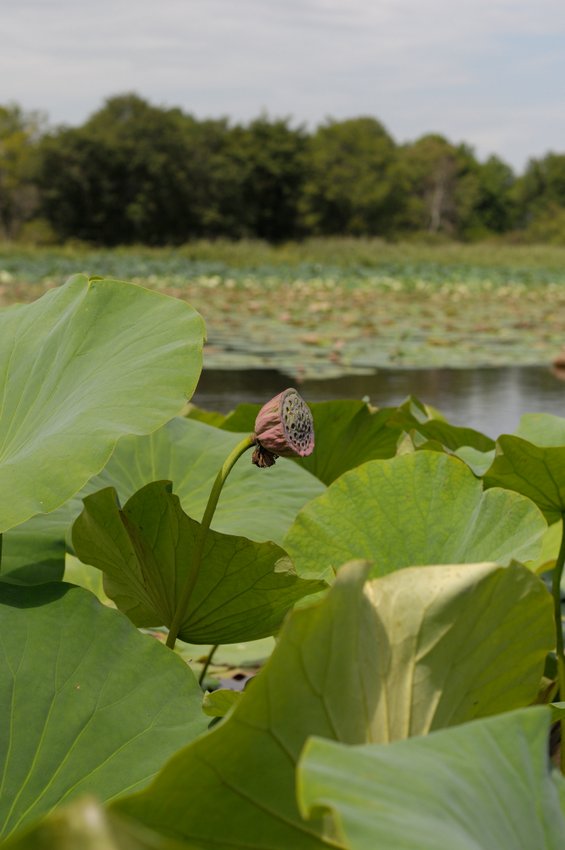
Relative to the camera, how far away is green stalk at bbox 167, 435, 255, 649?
0.50 meters

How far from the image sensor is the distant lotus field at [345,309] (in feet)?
19.1

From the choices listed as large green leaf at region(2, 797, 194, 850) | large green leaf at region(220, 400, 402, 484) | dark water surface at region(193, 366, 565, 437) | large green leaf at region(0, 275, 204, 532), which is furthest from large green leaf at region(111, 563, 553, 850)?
dark water surface at region(193, 366, 565, 437)

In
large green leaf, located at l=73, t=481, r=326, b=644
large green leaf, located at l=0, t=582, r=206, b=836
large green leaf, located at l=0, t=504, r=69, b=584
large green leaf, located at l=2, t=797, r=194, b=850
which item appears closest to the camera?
large green leaf, located at l=2, t=797, r=194, b=850

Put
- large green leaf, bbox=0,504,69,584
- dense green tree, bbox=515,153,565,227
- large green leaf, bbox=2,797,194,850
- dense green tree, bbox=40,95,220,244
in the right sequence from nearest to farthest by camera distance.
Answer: large green leaf, bbox=2,797,194,850 → large green leaf, bbox=0,504,69,584 → dense green tree, bbox=40,95,220,244 → dense green tree, bbox=515,153,565,227

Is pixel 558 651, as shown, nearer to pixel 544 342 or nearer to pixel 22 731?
pixel 22 731

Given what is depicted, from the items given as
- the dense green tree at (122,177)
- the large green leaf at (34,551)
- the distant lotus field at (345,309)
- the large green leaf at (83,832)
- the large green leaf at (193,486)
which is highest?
the dense green tree at (122,177)

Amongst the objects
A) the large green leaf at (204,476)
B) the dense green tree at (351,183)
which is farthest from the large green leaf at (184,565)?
the dense green tree at (351,183)

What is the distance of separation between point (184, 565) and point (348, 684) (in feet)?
0.88

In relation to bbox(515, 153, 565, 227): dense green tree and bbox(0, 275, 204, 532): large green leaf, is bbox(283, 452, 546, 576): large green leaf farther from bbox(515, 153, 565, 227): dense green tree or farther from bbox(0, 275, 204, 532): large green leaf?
bbox(515, 153, 565, 227): dense green tree

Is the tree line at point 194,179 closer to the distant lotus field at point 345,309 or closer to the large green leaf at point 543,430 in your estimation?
the distant lotus field at point 345,309

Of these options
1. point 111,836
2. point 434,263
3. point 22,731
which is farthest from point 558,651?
point 434,263

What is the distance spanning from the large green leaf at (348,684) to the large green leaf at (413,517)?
14 centimetres

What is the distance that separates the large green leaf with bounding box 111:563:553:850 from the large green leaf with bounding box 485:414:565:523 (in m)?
0.27

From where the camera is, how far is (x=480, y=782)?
0.90 ft
